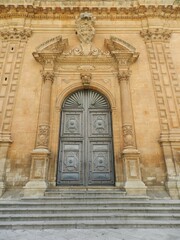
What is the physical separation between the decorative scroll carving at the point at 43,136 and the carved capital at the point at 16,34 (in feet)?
14.9

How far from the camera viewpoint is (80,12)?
929 cm

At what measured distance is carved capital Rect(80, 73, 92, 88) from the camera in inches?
317

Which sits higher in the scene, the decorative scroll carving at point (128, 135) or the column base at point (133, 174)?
the decorative scroll carving at point (128, 135)

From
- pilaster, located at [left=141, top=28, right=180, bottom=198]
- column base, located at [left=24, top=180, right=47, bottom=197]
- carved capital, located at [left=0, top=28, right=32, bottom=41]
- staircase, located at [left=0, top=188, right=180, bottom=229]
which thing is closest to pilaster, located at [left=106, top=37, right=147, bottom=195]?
staircase, located at [left=0, top=188, right=180, bottom=229]

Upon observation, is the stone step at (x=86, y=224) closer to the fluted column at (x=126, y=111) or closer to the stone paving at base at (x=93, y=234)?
the stone paving at base at (x=93, y=234)

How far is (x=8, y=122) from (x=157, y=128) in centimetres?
566

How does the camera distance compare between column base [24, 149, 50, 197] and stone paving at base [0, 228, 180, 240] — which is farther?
column base [24, 149, 50, 197]

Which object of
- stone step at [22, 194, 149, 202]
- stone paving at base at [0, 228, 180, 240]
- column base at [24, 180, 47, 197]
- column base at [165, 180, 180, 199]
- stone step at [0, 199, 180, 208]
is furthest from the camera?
column base at [165, 180, 180, 199]

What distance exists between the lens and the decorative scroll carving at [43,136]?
6.87 meters

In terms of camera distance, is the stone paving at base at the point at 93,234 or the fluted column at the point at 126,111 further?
the fluted column at the point at 126,111

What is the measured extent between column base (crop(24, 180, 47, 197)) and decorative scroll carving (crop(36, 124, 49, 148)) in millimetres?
1254

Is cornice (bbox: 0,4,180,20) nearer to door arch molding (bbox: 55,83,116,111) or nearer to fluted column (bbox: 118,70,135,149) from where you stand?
fluted column (bbox: 118,70,135,149)

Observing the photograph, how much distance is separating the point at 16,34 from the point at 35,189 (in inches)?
273

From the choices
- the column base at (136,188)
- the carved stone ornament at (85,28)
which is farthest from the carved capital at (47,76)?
the column base at (136,188)
